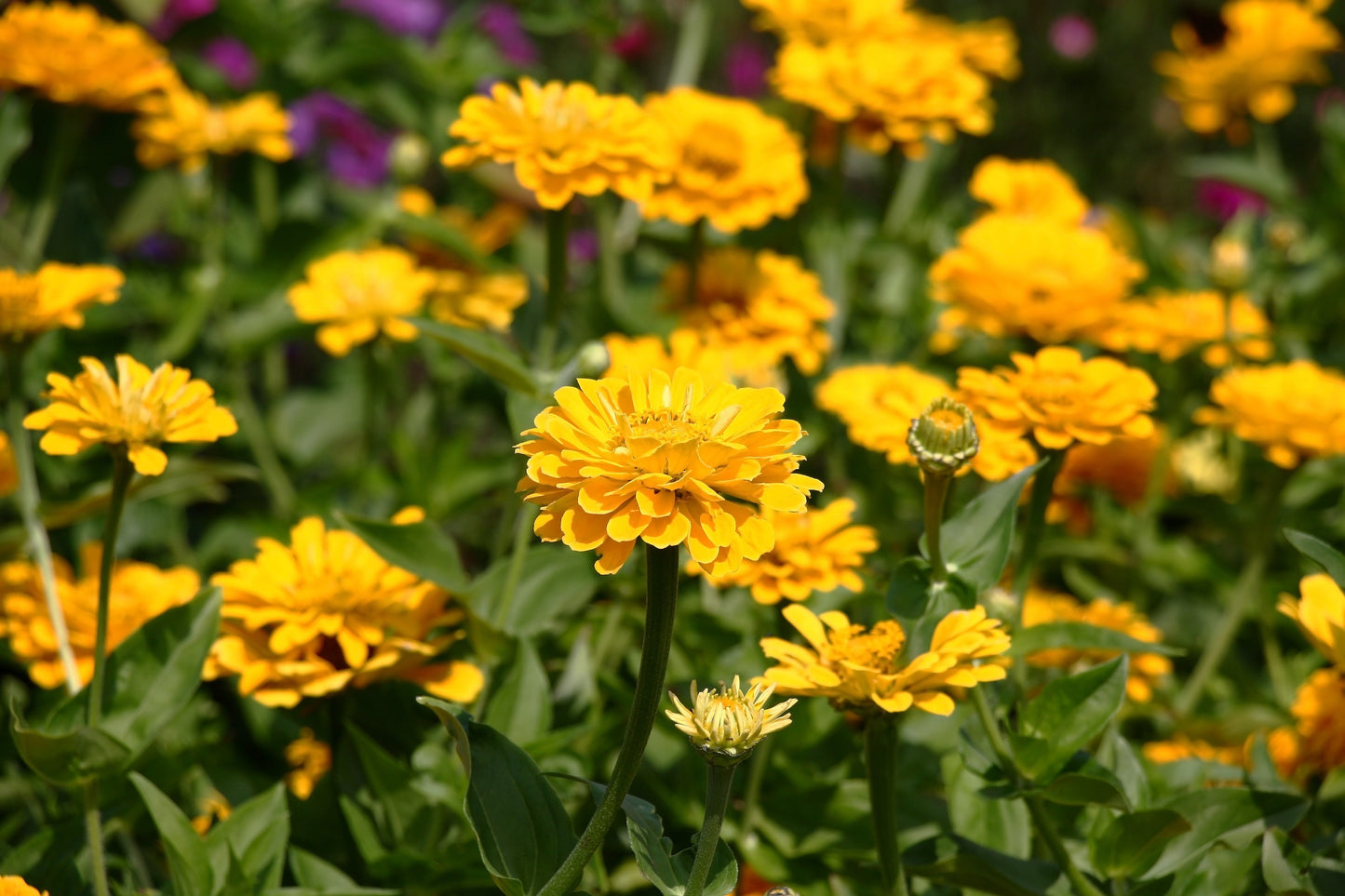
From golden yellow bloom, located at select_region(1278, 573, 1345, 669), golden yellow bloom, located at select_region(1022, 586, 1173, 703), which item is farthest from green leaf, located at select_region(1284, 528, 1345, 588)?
golden yellow bloom, located at select_region(1022, 586, 1173, 703)

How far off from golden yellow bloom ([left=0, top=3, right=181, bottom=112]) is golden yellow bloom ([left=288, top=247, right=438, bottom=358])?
1.30ft

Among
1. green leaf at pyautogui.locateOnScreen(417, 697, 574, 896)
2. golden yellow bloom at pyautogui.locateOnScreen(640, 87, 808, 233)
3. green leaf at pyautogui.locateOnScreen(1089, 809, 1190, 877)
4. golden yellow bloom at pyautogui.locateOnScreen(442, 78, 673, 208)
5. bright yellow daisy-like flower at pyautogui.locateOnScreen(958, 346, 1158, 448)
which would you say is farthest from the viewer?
golden yellow bloom at pyautogui.locateOnScreen(640, 87, 808, 233)

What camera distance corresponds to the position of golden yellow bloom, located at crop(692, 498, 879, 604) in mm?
1096

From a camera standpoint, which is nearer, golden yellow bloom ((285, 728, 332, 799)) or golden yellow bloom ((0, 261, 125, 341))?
golden yellow bloom ((0, 261, 125, 341))

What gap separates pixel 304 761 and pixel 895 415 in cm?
72

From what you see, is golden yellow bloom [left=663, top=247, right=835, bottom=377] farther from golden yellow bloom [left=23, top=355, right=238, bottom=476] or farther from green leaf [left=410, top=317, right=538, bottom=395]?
golden yellow bloom [left=23, top=355, right=238, bottom=476]

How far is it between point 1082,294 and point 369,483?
2.96 feet

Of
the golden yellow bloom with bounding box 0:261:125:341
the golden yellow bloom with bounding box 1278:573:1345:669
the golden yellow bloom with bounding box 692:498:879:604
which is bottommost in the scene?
the golden yellow bloom with bounding box 692:498:879:604

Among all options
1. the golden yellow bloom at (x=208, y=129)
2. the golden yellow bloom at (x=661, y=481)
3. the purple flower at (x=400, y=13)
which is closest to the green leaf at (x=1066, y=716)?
the golden yellow bloom at (x=661, y=481)

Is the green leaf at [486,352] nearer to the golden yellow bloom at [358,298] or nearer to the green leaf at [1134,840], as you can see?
the golden yellow bloom at [358,298]

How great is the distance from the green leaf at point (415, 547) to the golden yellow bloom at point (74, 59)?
2.93ft

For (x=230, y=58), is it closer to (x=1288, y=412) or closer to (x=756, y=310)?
(x=756, y=310)

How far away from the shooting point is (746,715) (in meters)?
0.75

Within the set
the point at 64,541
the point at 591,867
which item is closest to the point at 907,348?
the point at 591,867
